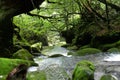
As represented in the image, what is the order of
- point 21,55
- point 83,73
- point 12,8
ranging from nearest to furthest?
1. point 83,73
2. point 12,8
3. point 21,55

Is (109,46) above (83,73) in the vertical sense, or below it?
below

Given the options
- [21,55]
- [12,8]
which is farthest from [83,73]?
[21,55]

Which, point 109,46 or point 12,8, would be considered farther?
point 109,46

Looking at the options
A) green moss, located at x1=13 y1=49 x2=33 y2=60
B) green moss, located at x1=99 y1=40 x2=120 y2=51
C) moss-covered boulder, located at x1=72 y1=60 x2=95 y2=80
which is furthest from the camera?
green moss, located at x1=99 y1=40 x2=120 y2=51

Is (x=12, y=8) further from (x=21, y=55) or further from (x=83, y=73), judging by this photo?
(x=83, y=73)

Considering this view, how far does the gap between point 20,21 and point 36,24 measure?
1.49m

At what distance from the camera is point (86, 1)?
1733 centimetres

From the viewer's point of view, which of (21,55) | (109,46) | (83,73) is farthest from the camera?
(109,46)

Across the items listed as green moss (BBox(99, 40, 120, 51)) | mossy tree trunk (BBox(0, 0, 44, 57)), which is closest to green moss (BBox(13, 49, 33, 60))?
mossy tree trunk (BBox(0, 0, 44, 57))

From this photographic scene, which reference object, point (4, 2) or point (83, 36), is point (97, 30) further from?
point (4, 2)

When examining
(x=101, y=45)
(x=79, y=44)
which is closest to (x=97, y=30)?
(x=101, y=45)

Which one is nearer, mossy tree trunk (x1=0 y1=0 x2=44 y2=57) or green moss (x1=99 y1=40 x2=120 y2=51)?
mossy tree trunk (x1=0 y1=0 x2=44 y2=57)

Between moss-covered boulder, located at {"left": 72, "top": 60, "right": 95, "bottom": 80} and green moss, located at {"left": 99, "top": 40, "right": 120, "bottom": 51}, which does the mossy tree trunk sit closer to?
moss-covered boulder, located at {"left": 72, "top": 60, "right": 95, "bottom": 80}

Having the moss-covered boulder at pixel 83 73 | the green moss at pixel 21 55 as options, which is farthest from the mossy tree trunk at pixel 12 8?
the moss-covered boulder at pixel 83 73
